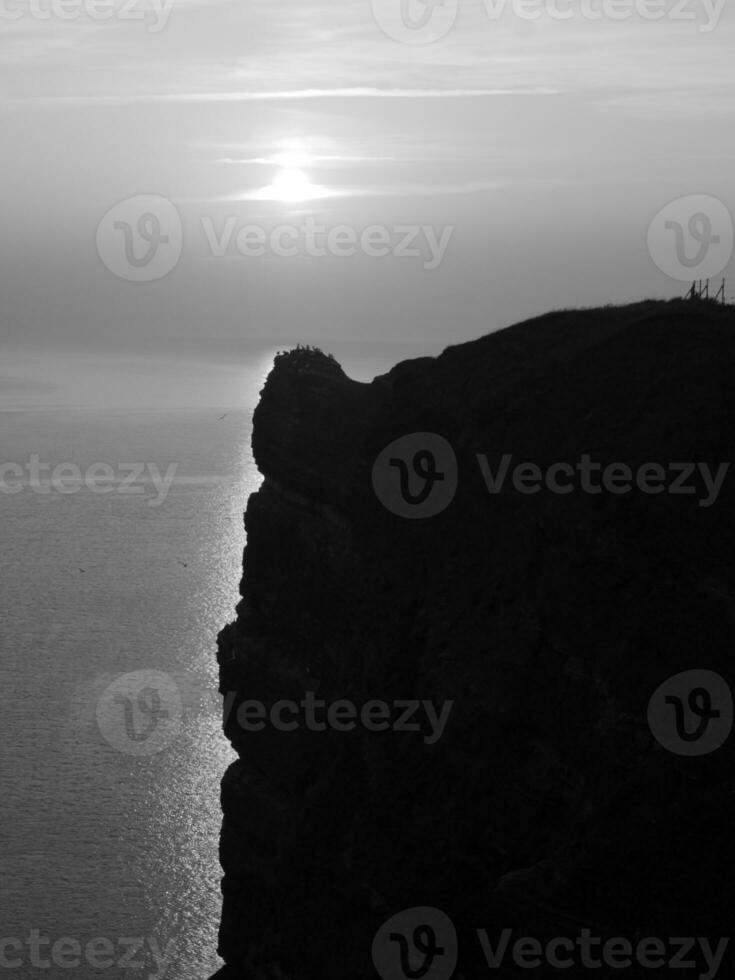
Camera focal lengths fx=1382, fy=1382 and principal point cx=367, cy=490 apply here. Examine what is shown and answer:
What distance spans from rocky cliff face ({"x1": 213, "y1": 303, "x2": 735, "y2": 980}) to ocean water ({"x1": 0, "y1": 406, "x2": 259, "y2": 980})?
1590cm

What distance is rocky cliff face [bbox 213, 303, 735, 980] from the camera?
108 feet

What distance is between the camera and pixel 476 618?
125 ft

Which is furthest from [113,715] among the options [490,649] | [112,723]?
[490,649]

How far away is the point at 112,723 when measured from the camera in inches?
3083

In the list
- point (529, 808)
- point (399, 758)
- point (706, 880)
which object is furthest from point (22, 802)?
point (706, 880)

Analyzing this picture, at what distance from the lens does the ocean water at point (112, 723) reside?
5919cm

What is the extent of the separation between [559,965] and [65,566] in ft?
273

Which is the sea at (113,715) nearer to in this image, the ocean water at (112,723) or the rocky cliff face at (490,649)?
the ocean water at (112,723)

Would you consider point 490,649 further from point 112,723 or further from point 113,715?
point 113,715

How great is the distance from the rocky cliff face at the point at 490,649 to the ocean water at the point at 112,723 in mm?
15896

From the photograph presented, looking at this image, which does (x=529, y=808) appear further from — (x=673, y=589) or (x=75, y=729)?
(x=75, y=729)

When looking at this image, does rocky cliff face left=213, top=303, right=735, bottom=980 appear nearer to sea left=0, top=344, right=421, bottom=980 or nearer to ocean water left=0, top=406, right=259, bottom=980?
ocean water left=0, top=406, right=259, bottom=980

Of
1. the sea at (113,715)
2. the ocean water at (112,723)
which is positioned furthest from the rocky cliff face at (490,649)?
the sea at (113,715)

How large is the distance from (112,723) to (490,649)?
150ft
